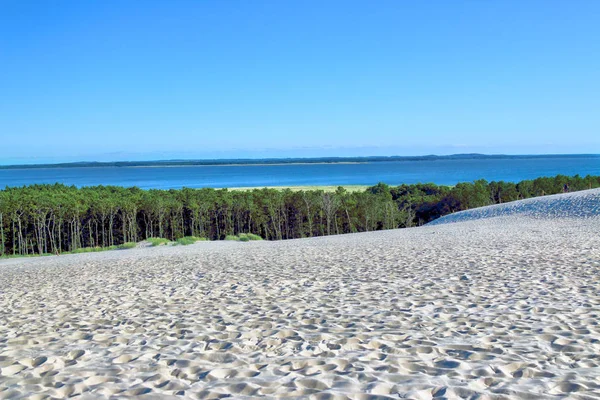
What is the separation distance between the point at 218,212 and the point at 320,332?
255 ft

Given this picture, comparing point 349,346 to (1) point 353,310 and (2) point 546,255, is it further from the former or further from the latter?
(2) point 546,255

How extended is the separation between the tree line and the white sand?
196 feet

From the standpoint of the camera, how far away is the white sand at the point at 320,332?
548 centimetres

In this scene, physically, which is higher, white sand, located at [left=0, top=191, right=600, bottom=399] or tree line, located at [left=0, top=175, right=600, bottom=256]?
white sand, located at [left=0, top=191, right=600, bottom=399]

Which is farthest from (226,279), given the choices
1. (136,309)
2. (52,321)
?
(52,321)

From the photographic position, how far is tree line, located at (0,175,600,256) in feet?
243

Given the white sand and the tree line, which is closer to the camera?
the white sand

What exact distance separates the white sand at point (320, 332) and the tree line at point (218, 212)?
59875 mm

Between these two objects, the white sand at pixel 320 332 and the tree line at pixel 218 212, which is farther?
the tree line at pixel 218 212

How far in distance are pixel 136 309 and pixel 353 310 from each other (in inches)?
173

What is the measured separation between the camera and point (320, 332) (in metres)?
7.74

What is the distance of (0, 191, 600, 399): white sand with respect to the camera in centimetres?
548

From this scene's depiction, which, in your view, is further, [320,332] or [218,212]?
[218,212]

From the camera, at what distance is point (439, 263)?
1542 centimetres
